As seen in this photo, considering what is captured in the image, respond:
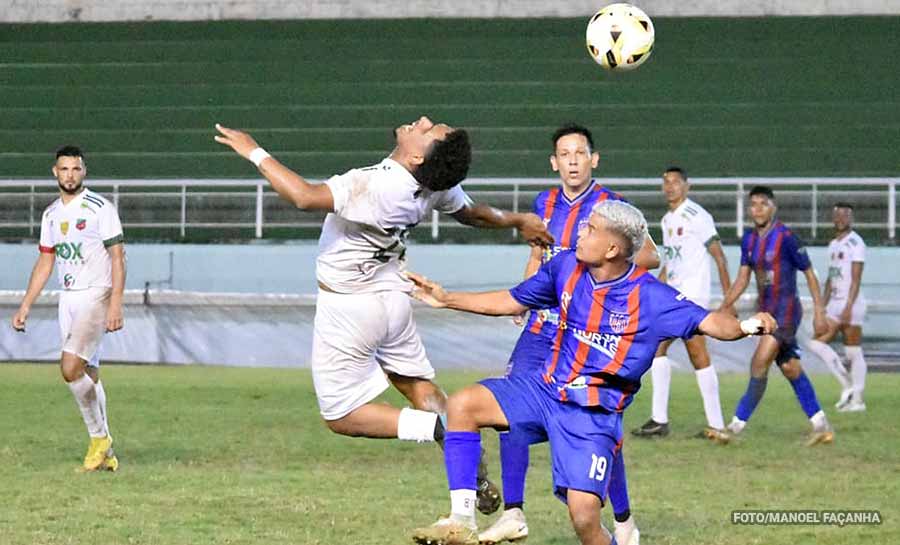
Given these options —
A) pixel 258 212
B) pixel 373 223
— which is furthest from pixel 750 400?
pixel 258 212

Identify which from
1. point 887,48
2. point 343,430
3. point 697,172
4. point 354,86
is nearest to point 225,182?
point 354,86

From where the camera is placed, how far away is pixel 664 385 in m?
11.9

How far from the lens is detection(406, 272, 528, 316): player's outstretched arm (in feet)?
19.8

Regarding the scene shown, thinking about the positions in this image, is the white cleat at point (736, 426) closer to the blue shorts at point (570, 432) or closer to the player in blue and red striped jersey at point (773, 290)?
the player in blue and red striped jersey at point (773, 290)

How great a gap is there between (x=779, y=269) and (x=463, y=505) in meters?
6.52

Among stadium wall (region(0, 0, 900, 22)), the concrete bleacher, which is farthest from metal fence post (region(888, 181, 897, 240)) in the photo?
stadium wall (region(0, 0, 900, 22))

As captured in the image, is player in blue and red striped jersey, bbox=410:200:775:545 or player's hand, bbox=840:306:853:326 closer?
player in blue and red striped jersey, bbox=410:200:775:545

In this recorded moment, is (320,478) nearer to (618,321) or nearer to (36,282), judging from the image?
(36,282)

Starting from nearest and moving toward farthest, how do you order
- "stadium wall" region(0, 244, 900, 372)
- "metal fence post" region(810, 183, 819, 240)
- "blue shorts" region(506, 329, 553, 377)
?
"blue shorts" region(506, 329, 553, 377) < "stadium wall" region(0, 244, 900, 372) < "metal fence post" region(810, 183, 819, 240)

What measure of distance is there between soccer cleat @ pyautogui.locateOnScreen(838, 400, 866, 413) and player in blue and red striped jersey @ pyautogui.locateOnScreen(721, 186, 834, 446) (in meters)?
1.85

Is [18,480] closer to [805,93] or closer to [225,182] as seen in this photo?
[225,182]

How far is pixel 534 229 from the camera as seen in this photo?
7.23 metres

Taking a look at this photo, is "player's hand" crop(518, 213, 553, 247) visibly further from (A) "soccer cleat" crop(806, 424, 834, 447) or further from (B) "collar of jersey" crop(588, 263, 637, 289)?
(A) "soccer cleat" crop(806, 424, 834, 447)

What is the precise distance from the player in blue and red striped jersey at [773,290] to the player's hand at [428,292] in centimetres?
601
